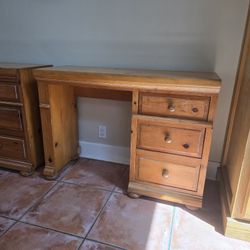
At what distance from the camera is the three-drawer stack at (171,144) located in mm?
1334

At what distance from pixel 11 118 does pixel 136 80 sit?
3.46 ft

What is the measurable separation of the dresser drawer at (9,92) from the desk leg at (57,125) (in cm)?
20

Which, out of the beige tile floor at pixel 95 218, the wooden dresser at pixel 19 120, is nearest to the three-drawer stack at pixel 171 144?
the beige tile floor at pixel 95 218

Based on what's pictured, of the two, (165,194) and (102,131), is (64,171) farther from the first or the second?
(165,194)

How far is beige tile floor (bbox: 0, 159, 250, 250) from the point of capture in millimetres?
1241

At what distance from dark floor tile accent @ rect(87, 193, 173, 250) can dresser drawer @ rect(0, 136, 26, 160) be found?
836 mm

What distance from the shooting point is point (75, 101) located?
198 centimetres

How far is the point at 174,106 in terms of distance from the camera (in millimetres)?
1356

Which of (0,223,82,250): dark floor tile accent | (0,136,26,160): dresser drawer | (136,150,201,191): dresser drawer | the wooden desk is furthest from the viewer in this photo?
(0,136,26,160): dresser drawer

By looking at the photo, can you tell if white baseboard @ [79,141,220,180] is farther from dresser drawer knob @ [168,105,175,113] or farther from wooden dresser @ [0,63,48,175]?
dresser drawer knob @ [168,105,175,113]

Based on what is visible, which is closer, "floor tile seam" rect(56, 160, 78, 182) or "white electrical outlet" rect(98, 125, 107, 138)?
"floor tile seam" rect(56, 160, 78, 182)

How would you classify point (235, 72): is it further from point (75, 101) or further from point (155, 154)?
point (75, 101)

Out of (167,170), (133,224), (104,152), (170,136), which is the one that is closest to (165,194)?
(167,170)

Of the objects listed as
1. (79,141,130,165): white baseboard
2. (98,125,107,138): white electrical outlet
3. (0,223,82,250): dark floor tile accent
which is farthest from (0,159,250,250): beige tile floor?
(98,125,107,138): white electrical outlet
